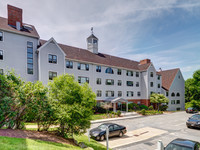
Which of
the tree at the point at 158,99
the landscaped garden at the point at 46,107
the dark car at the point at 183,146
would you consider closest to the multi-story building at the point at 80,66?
the tree at the point at 158,99

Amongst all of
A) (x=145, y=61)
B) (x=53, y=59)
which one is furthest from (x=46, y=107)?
(x=145, y=61)

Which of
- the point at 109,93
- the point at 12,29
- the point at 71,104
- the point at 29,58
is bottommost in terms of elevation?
the point at 109,93

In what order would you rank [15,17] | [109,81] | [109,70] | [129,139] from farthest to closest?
[109,70], [109,81], [15,17], [129,139]

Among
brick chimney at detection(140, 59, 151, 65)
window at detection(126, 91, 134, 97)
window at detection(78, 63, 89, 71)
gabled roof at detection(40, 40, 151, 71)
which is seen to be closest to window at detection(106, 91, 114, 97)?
window at detection(126, 91, 134, 97)

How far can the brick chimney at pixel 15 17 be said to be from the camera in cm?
2286

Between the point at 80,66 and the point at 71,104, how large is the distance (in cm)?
1864

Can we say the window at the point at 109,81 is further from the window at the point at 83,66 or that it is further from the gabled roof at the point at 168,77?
the gabled roof at the point at 168,77

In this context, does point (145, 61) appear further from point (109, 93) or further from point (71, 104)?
point (71, 104)

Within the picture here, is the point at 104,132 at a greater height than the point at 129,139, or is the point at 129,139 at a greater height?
the point at 104,132

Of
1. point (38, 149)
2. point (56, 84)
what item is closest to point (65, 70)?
point (56, 84)

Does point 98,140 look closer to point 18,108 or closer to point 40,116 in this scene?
point 40,116

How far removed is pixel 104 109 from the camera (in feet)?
97.6

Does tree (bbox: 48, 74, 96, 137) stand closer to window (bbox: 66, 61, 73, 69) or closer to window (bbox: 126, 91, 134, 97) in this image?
window (bbox: 66, 61, 73, 69)

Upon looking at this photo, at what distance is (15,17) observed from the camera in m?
23.4
